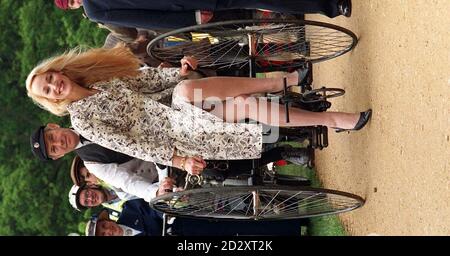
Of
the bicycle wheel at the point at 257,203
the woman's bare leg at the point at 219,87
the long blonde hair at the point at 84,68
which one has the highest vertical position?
the long blonde hair at the point at 84,68

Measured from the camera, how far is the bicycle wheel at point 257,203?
15.7 ft

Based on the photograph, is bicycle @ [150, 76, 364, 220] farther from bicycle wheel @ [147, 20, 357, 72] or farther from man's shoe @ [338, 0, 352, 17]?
man's shoe @ [338, 0, 352, 17]

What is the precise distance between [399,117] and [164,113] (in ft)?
5.68

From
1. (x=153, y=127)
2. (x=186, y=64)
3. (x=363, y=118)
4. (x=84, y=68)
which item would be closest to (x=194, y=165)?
(x=153, y=127)

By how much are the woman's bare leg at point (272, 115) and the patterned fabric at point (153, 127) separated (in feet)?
0.31

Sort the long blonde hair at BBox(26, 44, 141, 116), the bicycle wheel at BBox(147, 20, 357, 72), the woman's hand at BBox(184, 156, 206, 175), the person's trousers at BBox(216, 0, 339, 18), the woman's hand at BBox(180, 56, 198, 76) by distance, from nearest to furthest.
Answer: the woman's hand at BBox(184, 156, 206, 175) < the long blonde hair at BBox(26, 44, 141, 116) < the woman's hand at BBox(180, 56, 198, 76) < the person's trousers at BBox(216, 0, 339, 18) < the bicycle wheel at BBox(147, 20, 357, 72)

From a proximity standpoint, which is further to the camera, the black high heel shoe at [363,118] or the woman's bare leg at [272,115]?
the black high heel shoe at [363,118]

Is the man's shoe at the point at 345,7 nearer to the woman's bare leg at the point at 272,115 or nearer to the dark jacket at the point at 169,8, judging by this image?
the dark jacket at the point at 169,8

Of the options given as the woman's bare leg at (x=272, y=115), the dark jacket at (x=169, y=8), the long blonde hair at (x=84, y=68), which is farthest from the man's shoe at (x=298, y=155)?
the long blonde hair at (x=84, y=68)

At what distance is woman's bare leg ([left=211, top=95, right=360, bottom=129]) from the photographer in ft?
16.0

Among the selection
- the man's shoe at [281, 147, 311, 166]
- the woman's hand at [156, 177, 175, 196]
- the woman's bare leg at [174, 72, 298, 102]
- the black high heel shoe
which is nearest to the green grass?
the man's shoe at [281, 147, 311, 166]

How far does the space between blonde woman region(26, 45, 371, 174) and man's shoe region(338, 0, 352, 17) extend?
0.92 meters

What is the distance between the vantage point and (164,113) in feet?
16.3

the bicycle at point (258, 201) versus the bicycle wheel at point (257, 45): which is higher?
the bicycle wheel at point (257, 45)
